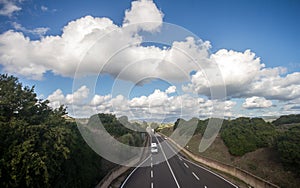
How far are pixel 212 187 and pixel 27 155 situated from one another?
46.6ft

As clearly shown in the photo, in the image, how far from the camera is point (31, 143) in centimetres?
1289

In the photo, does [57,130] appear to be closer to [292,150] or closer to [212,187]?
[212,187]

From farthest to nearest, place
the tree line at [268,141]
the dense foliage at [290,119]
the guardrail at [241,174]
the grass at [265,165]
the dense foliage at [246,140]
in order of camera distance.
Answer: the dense foliage at [290,119] → the dense foliage at [246,140] → the tree line at [268,141] → the grass at [265,165] → the guardrail at [241,174]

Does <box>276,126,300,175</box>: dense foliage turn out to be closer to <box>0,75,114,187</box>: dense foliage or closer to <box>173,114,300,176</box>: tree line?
<box>173,114,300,176</box>: tree line

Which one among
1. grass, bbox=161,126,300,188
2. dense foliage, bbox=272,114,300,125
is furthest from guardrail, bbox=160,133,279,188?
dense foliage, bbox=272,114,300,125

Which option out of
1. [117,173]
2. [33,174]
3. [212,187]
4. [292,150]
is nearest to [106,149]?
[117,173]

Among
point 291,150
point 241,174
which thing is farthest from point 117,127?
point 291,150

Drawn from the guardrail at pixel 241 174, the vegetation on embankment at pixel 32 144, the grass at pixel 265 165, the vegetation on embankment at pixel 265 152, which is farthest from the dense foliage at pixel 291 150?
the vegetation on embankment at pixel 32 144

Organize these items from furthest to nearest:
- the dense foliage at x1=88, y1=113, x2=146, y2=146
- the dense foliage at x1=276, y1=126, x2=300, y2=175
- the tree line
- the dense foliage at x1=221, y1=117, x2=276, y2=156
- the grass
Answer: the dense foliage at x1=88, y1=113, x2=146, y2=146 < the dense foliage at x1=221, y1=117, x2=276, y2=156 < the tree line < the dense foliage at x1=276, y1=126, x2=300, y2=175 < the grass

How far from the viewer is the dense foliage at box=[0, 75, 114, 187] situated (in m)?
11.6

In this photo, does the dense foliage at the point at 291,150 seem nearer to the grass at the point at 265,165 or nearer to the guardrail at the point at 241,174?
the grass at the point at 265,165

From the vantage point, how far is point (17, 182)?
450 inches

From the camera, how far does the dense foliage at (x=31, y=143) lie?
1161 cm

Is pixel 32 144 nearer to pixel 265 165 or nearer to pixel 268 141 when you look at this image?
pixel 265 165
